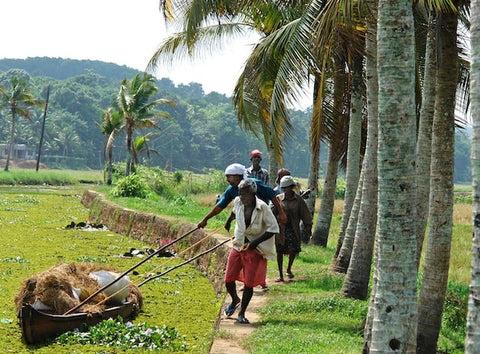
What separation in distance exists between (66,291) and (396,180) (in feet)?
16.4

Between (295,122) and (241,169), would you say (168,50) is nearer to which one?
(241,169)

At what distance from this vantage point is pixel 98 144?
303 ft

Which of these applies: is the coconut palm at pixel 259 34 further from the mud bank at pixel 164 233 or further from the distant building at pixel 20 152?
the distant building at pixel 20 152

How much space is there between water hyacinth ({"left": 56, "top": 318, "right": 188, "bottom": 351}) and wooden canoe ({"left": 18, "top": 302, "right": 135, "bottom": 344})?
0.09 meters

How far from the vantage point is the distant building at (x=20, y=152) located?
82.2 metres

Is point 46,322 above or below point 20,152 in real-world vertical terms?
below

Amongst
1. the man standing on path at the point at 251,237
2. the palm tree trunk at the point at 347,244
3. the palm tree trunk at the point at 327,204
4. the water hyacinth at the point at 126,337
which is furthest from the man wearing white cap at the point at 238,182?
the palm tree trunk at the point at 327,204

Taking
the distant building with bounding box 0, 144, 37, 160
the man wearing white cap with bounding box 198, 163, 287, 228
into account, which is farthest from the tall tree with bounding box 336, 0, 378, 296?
the distant building with bounding box 0, 144, 37, 160

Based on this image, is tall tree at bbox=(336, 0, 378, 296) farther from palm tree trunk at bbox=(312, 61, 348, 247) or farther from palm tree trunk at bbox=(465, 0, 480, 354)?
palm tree trunk at bbox=(312, 61, 348, 247)

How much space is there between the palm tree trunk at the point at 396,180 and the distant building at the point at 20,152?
80378 mm

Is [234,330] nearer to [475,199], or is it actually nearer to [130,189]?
[475,199]

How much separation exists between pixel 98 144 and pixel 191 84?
9897 cm

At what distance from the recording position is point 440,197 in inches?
248

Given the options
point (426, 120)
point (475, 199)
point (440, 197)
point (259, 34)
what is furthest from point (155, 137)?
point (475, 199)
